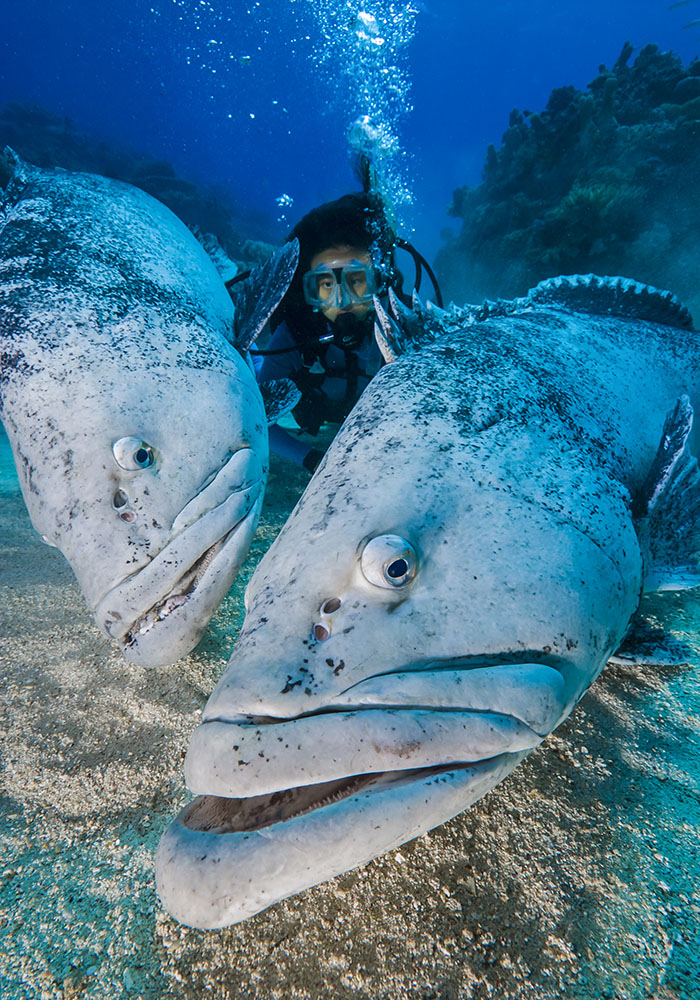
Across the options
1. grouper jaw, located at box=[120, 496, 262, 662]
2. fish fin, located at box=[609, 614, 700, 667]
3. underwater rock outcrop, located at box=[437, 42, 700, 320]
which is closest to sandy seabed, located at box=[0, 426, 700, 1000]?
fish fin, located at box=[609, 614, 700, 667]

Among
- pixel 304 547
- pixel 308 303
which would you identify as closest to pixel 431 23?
pixel 308 303

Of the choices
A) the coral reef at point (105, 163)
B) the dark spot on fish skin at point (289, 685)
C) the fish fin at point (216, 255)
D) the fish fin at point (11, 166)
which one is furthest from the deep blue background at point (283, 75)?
the dark spot on fish skin at point (289, 685)

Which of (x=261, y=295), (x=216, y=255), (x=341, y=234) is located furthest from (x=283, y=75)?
(x=261, y=295)

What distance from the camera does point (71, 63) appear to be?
46406 millimetres

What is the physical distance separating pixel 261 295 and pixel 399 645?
289 centimetres

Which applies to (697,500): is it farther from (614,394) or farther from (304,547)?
(304,547)

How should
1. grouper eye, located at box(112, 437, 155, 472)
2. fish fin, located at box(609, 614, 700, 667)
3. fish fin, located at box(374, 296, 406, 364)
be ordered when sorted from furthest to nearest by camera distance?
1. fish fin, located at box(374, 296, 406, 364)
2. grouper eye, located at box(112, 437, 155, 472)
3. fish fin, located at box(609, 614, 700, 667)

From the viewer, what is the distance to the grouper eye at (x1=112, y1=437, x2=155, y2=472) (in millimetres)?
2230

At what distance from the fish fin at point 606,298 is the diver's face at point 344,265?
192cm

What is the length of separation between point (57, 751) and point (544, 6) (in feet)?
250

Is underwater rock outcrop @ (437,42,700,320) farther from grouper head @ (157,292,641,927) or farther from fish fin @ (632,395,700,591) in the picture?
grouper head @ (157,292,641,927)

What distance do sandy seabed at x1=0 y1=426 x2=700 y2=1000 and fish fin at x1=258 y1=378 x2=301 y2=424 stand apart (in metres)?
2.25

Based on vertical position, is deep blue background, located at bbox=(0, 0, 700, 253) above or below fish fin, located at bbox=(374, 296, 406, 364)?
above

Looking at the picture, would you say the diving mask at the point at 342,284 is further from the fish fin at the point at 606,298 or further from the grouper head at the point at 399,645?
the grouper head at the point at 399,645
